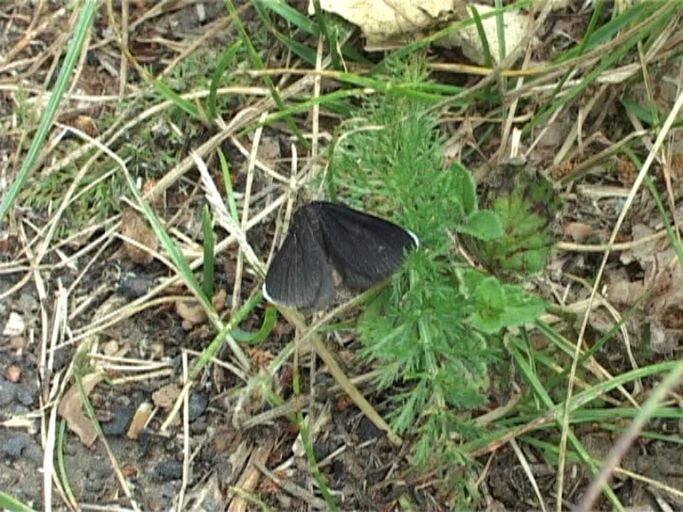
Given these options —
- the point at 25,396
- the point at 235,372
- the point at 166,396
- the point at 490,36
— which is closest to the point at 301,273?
the point at 235,372

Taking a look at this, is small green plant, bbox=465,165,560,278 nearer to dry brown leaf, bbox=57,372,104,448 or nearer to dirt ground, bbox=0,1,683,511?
dirt ground, bbox=0,1,683,511

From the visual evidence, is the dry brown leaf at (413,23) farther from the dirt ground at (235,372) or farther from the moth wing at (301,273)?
the moth wing at (301,273)

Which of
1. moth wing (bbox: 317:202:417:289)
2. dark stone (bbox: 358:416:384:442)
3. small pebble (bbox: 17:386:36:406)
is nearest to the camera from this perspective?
moth wing (bbox: 317:202:417:289)

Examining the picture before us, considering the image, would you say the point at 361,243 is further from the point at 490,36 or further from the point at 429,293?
the point at 490,36

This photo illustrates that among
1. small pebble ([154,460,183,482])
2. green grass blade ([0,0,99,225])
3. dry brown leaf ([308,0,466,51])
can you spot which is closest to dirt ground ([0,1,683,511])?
small pebble ([154,460,183,482])

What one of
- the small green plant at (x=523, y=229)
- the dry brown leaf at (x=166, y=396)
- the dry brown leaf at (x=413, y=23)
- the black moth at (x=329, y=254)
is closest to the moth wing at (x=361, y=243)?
the black moth at (x=329, y=254)

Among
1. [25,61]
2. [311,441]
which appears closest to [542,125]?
[311,441]
